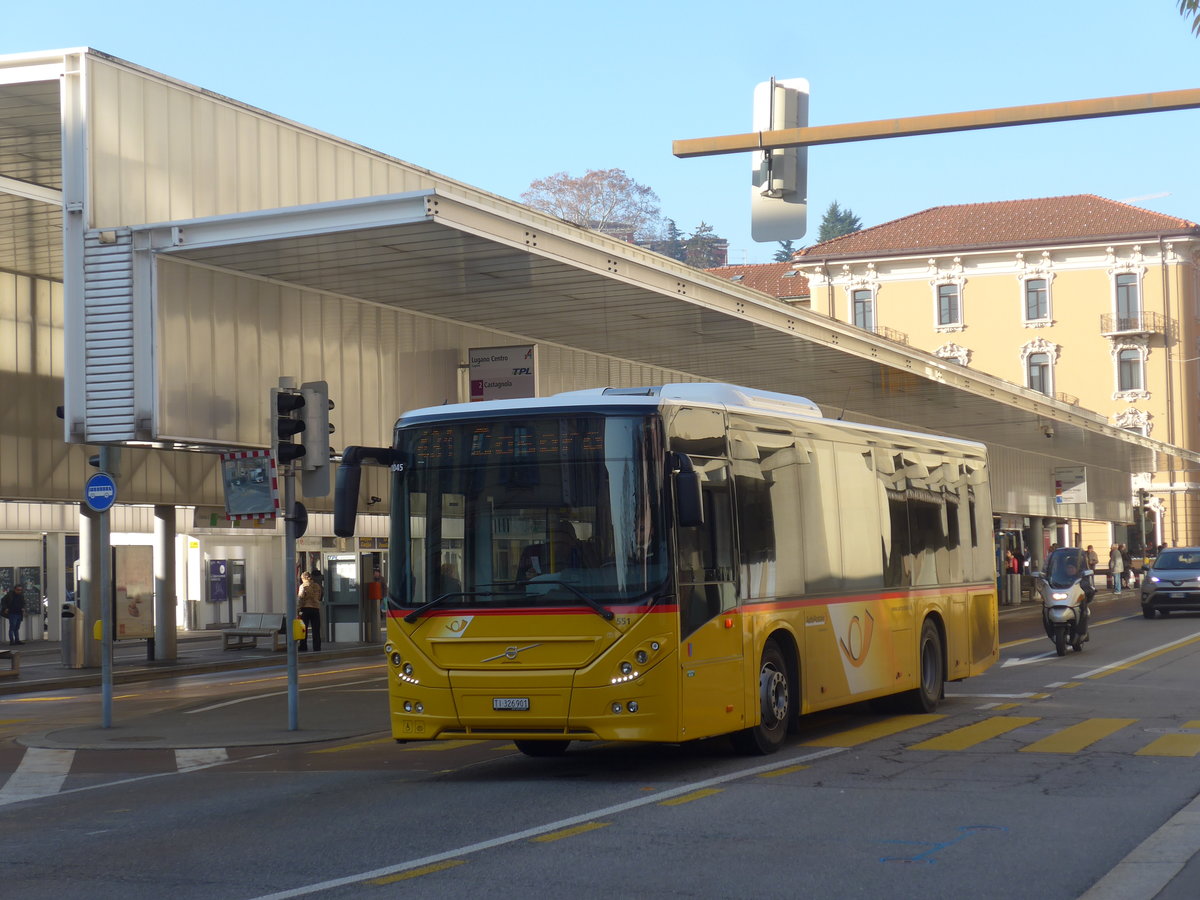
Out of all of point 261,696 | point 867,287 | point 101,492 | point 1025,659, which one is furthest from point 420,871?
point 867,287

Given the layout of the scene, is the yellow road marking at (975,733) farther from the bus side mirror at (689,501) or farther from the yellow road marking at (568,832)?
the yellow road marking at (568,832)

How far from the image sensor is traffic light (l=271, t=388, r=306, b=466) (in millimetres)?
15992

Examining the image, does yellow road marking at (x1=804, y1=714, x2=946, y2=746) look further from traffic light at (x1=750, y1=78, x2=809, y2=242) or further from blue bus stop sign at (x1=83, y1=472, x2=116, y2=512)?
blue bus stop sign at (x1=83, y1=472, x2=116, y2=512)

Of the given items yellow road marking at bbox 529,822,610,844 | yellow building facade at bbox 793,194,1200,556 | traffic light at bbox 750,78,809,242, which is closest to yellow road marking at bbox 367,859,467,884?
yellow road marking at bbox 529,822,610,844

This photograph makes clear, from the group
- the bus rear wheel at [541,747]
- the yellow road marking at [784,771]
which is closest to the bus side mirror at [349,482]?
the bus rear wheel at [541,747]

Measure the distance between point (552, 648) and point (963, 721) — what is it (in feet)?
18.4

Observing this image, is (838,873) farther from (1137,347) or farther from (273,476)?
(1137,347)

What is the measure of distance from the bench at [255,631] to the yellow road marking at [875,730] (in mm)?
20233

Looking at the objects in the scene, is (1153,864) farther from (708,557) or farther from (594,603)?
(708,557)

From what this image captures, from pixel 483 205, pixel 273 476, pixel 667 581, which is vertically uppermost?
pixel 483 205

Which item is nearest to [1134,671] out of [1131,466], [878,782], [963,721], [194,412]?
[963,721]

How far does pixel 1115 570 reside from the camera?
180ft

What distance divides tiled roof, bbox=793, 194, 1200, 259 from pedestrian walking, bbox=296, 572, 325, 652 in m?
53.8

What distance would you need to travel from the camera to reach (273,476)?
1623 centimetres
